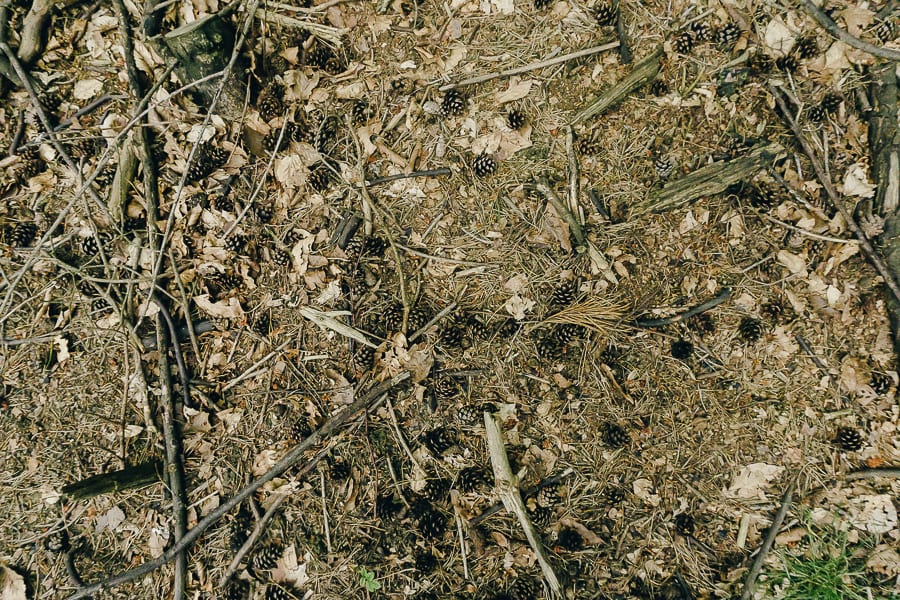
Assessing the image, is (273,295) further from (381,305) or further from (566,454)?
(566,454)

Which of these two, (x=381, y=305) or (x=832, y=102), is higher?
(x=832, y=102)

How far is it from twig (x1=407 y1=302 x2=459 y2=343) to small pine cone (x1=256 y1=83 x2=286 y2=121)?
5.18ft

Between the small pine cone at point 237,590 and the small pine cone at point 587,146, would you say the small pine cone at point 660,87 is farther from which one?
the small pine cone at point 237,590

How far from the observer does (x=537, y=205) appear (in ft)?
9.25

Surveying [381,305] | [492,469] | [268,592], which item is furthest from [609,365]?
[268,592]

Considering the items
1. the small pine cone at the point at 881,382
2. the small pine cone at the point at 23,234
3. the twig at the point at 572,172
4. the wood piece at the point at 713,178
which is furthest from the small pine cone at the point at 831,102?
the small pine cone at the point at 23,234

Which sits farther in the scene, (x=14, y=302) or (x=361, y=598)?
(x=14, y=302)

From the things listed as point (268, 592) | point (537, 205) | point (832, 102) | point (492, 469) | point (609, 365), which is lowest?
point (268, 592)

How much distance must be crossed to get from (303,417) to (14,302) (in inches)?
79.3

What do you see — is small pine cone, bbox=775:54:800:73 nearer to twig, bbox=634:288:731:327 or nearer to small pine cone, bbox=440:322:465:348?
twig, bbox=634:288:731:327

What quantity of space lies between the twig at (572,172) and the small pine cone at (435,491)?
1.81 m

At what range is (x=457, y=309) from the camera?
2.82 meters

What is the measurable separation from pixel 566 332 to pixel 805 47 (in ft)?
Result: 7.23

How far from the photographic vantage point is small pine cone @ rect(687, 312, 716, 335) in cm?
276
